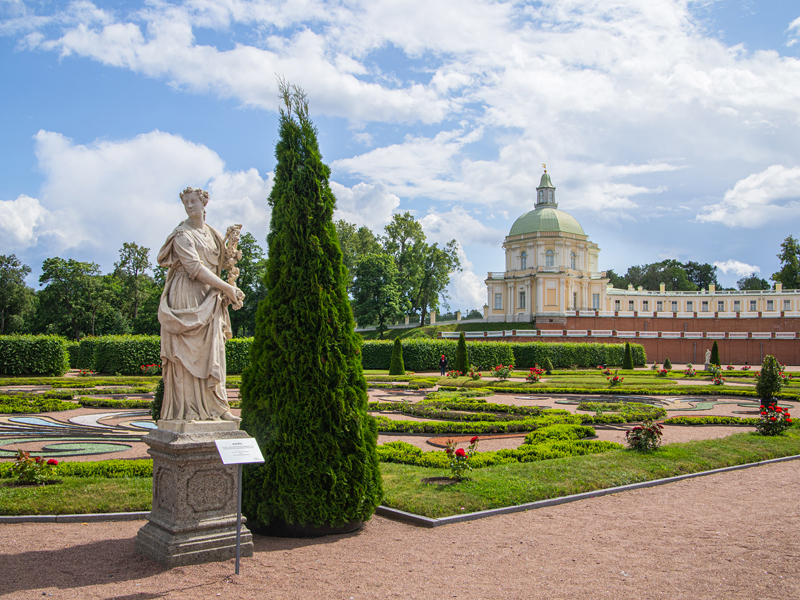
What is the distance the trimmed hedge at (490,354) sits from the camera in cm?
3938

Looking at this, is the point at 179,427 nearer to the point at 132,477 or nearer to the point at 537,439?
the point at 132,477

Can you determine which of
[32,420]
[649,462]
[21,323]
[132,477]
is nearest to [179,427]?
[132,477]

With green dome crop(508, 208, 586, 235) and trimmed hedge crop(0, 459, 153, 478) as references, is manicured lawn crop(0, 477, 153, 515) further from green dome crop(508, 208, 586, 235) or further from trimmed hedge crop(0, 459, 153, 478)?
green dome crop(508, 208, 586, 235)

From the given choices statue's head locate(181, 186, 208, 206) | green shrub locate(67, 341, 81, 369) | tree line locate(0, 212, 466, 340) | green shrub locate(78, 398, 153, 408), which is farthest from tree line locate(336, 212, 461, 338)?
statue's head locate(181, 186, 208, 206)

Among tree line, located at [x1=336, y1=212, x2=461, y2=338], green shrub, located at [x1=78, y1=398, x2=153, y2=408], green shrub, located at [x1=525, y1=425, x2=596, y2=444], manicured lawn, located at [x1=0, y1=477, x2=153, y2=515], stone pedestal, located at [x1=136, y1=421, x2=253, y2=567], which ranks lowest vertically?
green shrub, located at [x1=78, y1=398, x2=153, y2=408]

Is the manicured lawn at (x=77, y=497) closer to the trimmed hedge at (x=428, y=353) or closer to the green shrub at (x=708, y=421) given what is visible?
the green shrub at (x=708, y=421)

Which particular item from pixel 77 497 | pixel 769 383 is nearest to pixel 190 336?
pixel 77 497

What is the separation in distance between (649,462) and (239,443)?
6.90 metres

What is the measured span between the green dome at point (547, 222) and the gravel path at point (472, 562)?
228 feet

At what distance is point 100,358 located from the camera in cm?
3212

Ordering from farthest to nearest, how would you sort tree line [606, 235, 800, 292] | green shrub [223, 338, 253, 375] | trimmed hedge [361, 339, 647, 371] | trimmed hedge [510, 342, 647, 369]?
tree line [606, 235, 800, 292] → trimmed hedge [510, 342, 647, 369] → trimmed hedge [361, 339, 647, 371] → green shrub [223, 338, 253, 375]

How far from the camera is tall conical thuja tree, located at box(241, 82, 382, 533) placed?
614 centimetres

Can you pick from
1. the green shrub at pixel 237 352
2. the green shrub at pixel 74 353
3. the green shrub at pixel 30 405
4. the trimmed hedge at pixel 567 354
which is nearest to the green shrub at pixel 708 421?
the green shrub at pixel 30 405

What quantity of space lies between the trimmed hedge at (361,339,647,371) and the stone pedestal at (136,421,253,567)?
30.3 m
